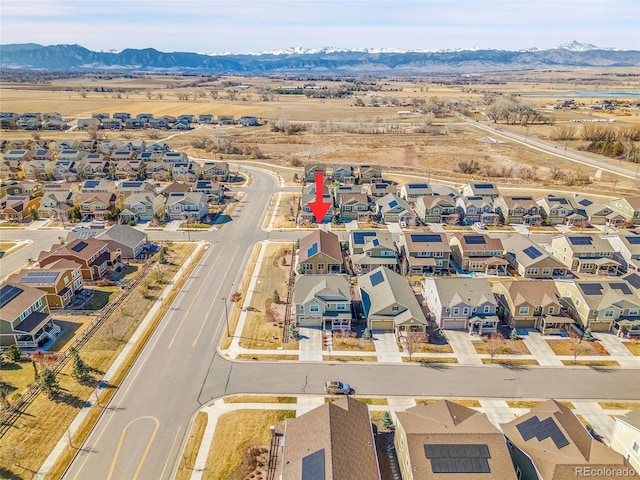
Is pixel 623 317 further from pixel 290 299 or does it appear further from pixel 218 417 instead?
pixel 218 417

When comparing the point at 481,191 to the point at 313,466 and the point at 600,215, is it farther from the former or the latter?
the point at 313,466

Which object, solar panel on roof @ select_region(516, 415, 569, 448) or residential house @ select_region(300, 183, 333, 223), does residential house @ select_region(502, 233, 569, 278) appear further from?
solar panel on roof @ select_region(516, 415, 569, 448)

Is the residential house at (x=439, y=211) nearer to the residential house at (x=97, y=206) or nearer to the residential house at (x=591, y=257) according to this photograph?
the residential house at (x=591, y=257)

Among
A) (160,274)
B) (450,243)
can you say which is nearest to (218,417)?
(160,274)

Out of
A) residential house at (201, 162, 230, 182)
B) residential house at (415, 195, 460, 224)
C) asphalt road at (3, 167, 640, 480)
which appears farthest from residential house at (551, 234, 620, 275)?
residential house at (201, 162, 230, 182)

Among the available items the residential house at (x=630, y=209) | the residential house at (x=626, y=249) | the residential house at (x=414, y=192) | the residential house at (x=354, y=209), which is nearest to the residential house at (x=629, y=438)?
the residential house at (x=626, y=249)

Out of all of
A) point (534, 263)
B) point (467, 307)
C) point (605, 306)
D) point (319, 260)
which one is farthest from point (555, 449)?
point (319, 260)
